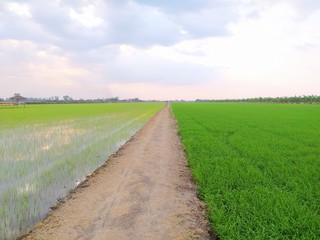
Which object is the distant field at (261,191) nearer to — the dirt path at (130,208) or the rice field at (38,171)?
the dirt path at (130,208)

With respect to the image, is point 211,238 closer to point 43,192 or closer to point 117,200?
point 117,200

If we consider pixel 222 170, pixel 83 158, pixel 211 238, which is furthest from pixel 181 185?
pixel 83 158

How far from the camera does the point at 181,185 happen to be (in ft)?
21.6

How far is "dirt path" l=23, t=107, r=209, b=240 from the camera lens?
4242 mm

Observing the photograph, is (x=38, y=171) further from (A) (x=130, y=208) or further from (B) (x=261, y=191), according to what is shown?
(B) (x=261, y=191)

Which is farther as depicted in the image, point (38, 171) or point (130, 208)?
point (38, 171)

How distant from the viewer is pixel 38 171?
8.01 metres

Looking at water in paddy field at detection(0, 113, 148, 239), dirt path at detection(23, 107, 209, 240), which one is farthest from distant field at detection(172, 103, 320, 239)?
water in paddy field at detection(0, 113, 148, 239)

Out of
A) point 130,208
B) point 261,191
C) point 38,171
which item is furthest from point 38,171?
point 261,191

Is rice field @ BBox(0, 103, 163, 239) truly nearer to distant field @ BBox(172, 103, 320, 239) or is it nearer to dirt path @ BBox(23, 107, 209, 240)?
dirt path @ BBox(23, 107, 209, 240)

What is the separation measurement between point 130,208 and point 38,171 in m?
4.17

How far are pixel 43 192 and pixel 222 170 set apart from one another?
14.8 ft

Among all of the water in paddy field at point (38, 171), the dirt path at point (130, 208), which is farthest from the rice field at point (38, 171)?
the dirt path at point (130, 208)

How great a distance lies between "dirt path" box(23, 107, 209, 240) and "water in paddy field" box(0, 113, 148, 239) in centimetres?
40
